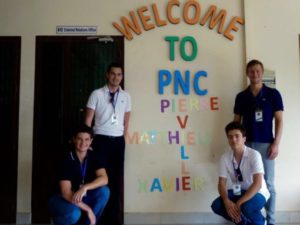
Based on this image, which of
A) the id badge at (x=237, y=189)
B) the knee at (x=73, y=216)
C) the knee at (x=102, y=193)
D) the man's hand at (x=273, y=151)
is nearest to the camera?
the knee at (x=73, y=216)

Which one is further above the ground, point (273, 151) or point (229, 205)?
point (273, 151)

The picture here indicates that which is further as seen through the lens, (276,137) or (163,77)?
(163,77)

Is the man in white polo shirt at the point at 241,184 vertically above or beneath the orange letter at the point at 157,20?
beneath

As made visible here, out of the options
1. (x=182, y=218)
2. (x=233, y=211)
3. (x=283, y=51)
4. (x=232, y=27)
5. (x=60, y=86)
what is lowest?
(x=182, y=218)

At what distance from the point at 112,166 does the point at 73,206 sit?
2.17 ft

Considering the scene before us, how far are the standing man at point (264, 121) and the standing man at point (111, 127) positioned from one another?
1139mm

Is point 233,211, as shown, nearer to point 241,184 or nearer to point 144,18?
point 241,184

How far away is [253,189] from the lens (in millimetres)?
2531

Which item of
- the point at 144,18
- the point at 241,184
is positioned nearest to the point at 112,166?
the point at 241,184

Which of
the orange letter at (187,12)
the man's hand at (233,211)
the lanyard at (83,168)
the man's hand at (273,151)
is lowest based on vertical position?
the man's hand at (233,211)

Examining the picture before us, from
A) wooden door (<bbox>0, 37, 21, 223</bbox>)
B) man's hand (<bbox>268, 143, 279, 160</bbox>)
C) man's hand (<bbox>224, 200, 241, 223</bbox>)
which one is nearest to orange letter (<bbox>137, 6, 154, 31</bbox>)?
wooden door (<bbox>0, 37, 21, 223</bbox>)

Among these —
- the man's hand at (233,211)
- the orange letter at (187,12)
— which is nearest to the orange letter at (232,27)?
the orange letter at (187,12)

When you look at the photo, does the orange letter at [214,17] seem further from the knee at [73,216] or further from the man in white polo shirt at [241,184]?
the knee at [73,216]

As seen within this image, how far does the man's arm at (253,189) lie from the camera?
252 centimetres
